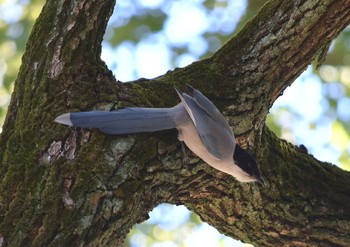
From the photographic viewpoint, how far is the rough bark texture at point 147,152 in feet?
8.73

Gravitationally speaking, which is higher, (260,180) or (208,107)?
(208,107)

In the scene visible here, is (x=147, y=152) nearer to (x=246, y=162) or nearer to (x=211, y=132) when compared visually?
(x=211, y=132)

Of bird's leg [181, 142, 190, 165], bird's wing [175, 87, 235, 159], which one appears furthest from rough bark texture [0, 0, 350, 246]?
bird's wing [175, 87, 235, 159]

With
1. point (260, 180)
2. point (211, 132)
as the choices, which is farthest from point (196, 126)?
point (260, 180)

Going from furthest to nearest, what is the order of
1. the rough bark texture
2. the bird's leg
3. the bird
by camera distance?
1. the bird's leg
2. the bird
3. the rough bark texture

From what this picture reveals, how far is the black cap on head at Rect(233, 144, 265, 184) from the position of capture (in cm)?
314

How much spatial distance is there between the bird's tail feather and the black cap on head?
1.33 feet

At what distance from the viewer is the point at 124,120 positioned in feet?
9.31

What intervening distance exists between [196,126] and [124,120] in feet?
1.32

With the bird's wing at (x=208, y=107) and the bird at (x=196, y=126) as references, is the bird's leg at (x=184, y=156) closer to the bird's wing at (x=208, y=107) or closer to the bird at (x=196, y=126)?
the bird at (x=196, y=126)

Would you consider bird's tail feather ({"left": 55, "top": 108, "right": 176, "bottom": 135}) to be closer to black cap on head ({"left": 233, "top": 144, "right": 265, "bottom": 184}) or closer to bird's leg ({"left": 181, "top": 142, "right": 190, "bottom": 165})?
bird's leg ({"left": 181, "top": 142, "right": 190, "bottom": 165})

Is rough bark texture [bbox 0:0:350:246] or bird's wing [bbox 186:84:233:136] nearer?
rough bark texture [bbox 0:0:350:246]

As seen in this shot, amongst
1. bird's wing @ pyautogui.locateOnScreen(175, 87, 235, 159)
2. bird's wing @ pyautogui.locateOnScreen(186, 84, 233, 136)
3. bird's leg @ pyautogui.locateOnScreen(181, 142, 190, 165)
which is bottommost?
bird's leg @ pyautogui.locateOnScreen(181, 142, 190, 165)

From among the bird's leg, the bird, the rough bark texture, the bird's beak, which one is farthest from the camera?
the bird's beak
